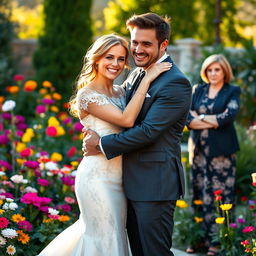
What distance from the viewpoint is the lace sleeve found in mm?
3854

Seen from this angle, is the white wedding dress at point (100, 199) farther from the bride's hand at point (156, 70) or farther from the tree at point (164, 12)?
the tree at point (164, 12)

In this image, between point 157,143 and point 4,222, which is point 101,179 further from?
point 4,222

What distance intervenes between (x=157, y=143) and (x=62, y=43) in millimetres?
8124

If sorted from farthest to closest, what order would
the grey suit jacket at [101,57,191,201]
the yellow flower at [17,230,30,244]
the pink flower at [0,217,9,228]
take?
the yellow flower at [17,230,30,244] → the pink flower at [0,217,9,228] → the grey suit jacket at [101,57,191,201]

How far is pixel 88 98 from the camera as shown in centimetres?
388

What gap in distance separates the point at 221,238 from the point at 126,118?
1.83m

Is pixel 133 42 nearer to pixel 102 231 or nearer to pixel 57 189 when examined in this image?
pixel 102 231

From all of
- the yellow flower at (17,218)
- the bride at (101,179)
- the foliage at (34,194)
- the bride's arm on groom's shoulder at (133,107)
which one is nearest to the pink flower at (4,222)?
the foliage at (34,194)

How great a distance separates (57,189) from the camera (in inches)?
213

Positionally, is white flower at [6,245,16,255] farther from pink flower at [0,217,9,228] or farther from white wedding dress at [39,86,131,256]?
white wedding dress at [39,86,131,256]

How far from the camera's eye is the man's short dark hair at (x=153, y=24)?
12.0 feet

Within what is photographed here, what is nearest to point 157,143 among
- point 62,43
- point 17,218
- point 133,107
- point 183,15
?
point 133,107

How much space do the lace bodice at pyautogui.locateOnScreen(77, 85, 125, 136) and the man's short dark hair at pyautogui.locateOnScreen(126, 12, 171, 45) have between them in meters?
0.53

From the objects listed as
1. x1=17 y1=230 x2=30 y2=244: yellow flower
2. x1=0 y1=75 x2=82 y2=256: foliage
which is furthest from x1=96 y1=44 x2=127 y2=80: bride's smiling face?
x1=17 y1=230 x2=30 y2=244: yellow flower
